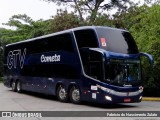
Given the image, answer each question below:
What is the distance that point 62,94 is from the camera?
18469 millimetres

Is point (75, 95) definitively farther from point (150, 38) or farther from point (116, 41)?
point (150, 38)

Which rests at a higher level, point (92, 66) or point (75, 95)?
point (92, 66)

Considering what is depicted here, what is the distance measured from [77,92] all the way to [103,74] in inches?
97.8

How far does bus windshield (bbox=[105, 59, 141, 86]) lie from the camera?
15.2 meters

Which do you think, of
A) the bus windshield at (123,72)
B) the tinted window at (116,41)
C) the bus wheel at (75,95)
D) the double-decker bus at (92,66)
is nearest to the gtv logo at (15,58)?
the double-decker bus at (92,66)

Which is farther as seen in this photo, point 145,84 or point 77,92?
point 145,84

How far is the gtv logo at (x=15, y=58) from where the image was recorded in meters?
24.5

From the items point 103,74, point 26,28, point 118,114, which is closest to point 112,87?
point 103,74

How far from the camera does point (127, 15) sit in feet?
109

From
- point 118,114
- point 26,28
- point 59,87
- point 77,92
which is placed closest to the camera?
point 118,114

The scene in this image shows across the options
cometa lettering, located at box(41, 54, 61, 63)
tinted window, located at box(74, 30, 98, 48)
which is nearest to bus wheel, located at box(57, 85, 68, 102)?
cometa lettering, located at box(41, 54, 61, 63)

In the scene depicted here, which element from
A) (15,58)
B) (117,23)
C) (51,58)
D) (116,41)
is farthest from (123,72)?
(117,23)

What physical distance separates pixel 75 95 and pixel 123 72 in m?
3.06

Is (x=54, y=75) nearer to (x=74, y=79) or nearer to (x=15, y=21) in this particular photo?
(x=74, y=79)
